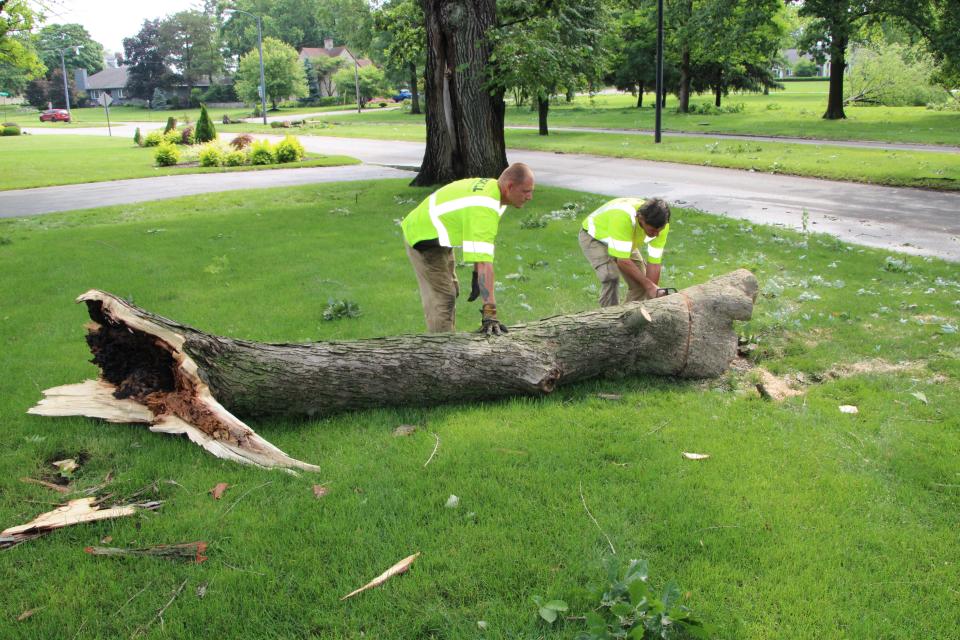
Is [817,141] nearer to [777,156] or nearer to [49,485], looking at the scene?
[777,156]

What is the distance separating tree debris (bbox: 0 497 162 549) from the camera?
3.58 meters

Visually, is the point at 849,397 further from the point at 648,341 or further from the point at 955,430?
the point at 648,341

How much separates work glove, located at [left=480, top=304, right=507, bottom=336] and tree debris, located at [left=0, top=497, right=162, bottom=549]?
241 centimetres

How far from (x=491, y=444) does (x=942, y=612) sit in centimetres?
248

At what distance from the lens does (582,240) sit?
6.80m

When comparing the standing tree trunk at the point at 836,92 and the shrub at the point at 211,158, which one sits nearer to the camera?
the shrub at the point at 211,158

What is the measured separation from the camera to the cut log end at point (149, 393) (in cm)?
434

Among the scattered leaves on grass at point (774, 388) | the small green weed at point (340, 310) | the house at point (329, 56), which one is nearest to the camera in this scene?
the scattered leaves on grass at point (774, 388)

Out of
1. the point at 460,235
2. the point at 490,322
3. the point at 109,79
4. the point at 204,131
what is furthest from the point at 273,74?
the point at 490,322

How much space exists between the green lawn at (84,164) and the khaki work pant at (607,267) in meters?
18.4

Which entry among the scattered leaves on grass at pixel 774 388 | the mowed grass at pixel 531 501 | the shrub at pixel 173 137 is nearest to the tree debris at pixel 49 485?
the mowed grass at pixel 531 501

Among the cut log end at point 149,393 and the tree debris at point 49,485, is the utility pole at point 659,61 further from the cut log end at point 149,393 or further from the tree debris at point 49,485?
the tree debris at point 49,485

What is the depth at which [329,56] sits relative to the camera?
99.6m

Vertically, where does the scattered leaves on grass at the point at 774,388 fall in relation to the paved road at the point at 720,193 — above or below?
below
